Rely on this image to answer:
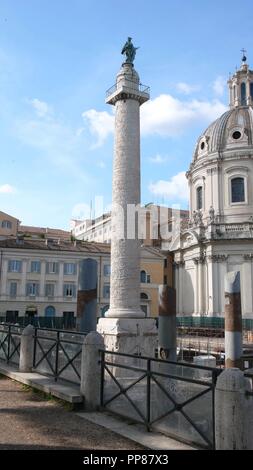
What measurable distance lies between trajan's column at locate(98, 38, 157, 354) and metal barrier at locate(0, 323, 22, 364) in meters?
4.45

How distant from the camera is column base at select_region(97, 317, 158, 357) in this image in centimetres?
1745

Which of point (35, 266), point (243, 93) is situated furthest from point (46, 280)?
point (243, 93)

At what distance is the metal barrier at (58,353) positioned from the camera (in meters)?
10.0

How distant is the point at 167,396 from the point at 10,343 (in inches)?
314

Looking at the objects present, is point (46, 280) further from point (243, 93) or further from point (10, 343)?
point (10, 343)

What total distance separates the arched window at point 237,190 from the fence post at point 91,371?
40833 millimetres

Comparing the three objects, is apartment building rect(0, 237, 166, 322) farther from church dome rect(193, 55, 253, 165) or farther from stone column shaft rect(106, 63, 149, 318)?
stone column shaft rect(106, 63, 149, 318)

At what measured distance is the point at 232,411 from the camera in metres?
5.83

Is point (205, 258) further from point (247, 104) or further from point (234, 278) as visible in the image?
point (234, 278)

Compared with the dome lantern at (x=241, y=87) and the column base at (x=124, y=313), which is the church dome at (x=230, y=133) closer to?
the dome lantern at (x=241, y=87)

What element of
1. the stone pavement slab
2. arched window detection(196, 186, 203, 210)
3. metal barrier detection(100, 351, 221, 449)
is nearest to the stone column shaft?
metal barrier detection(100, 351, 221, 449)
